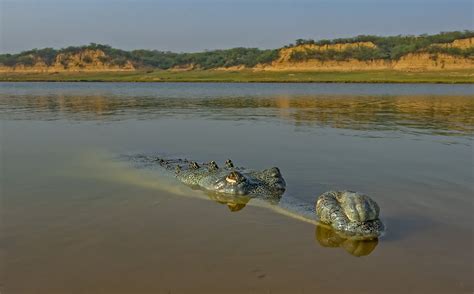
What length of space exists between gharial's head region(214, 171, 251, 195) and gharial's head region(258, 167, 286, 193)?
41 centimetres

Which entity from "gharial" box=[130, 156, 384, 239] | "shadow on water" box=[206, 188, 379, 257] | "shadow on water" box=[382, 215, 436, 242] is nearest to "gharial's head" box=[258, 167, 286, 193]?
"gharial" box=[130, 156, 384, 239]

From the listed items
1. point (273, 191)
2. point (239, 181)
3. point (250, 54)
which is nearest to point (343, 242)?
point (273, 191)

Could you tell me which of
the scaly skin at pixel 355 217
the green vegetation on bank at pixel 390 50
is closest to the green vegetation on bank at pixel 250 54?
the green vegetation on bank at pixel 390 50

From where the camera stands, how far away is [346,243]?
26.4 feet

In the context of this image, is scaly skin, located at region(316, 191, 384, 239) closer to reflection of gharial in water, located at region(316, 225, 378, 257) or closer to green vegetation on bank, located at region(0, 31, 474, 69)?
reflection of gharial in water, located at region(316, 225, 378, 257)

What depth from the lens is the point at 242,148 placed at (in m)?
18.0

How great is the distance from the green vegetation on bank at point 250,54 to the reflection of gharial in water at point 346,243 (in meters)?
118

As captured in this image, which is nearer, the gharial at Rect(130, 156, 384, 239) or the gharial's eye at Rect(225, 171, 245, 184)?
the gharial at Rect(130, 156, 384, 239)

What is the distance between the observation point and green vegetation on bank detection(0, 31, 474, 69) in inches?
4934

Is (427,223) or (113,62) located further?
(113,62)

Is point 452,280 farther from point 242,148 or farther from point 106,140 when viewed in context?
point 106,140

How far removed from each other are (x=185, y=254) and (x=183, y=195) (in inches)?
140

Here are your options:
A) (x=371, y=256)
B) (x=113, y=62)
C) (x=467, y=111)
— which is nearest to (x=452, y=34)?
(x=113, y=62)

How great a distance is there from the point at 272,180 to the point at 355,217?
3.01 metres
